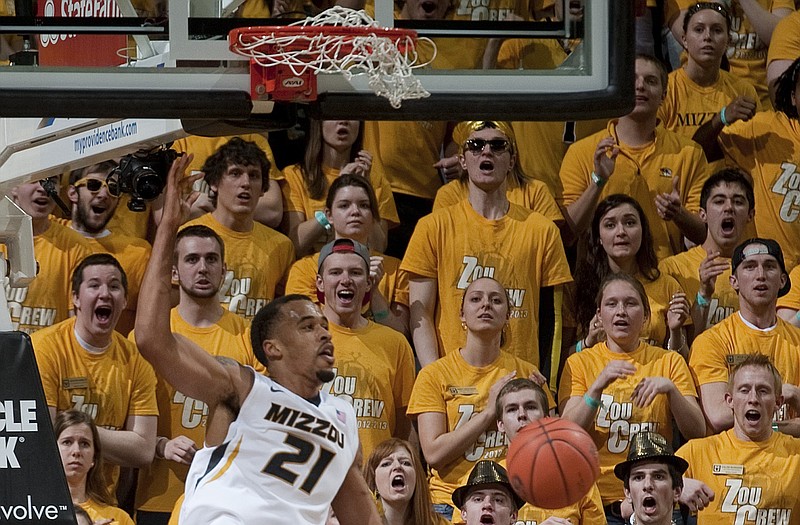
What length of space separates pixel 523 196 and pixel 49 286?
272 centimetres

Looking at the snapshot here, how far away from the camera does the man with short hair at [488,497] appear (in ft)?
23.5

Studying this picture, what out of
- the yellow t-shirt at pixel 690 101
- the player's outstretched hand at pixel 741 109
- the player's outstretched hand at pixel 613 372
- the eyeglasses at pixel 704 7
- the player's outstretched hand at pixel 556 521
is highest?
the eyeglasses at pixel 704 7

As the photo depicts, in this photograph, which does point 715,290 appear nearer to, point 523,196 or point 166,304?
point 523,196

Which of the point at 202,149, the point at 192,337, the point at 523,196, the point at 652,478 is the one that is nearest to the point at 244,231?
the point at 202,149

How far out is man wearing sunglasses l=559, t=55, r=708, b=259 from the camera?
8.88 meters

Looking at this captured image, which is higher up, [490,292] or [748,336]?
[490,292]

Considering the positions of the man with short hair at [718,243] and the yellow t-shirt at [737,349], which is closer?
the yellow t-shirt at [737,349]

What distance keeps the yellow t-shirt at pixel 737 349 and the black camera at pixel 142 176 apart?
3.54 meters

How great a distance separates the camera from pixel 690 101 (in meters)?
9.62

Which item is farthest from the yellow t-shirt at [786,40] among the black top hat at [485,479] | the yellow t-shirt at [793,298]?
the black top hat at [485,479]

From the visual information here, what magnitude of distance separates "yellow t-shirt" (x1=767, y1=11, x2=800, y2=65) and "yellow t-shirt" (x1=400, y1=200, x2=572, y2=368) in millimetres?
2065

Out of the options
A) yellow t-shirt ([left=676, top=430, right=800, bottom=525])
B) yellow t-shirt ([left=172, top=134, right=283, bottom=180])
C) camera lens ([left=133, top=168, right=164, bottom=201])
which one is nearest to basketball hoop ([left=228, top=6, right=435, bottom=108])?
camera lens ([left=133, top=168, right=164, bottom=201])

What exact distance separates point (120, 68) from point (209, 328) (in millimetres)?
2774

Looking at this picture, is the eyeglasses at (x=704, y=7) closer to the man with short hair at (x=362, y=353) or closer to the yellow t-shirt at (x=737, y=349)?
the yellow t-shirt at (x=737, y=349)
